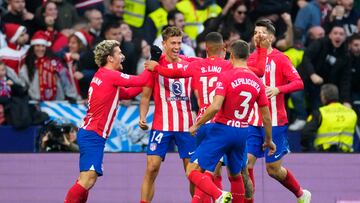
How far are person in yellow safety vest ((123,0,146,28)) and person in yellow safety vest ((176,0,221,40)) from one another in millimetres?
583

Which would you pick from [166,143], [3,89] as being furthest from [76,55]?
[166,143]

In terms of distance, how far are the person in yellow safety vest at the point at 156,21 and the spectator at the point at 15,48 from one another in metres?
2.03

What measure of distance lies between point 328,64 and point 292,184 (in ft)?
14.3

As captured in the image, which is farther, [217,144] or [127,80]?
[127,80]

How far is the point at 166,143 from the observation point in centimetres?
1593

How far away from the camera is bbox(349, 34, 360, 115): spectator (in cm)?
2003

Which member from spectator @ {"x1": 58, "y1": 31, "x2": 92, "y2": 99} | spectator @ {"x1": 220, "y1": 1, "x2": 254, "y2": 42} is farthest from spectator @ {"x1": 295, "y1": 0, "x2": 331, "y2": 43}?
spectator @ {"x1": 58, "y1": 31, "x2": 92, "y2": 99}

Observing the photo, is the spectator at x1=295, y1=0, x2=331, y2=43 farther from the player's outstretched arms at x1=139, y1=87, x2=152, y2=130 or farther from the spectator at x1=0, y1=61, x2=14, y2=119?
the player's outstretched arms at x1=139, y1=87, x2=152, y2=130

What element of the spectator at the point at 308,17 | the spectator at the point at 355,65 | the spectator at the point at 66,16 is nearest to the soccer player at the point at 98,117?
the spectator at the point at 66,16

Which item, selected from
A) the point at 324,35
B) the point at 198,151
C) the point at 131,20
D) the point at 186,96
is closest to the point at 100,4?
the point at 131,20

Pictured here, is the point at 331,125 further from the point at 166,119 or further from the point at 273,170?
the point at 166,119

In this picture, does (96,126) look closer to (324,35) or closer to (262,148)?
(262,148)

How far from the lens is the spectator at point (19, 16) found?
2016 centimetres

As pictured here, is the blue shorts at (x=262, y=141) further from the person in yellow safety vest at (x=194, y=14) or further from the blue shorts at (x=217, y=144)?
the person in yellow safety vest at (x=194, y=14)
